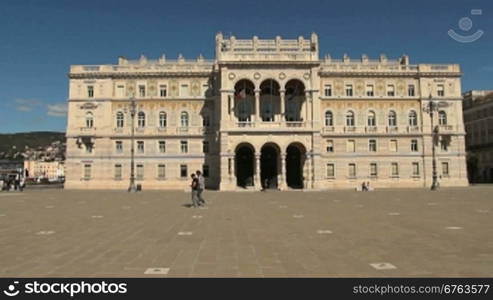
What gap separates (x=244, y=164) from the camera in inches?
2459

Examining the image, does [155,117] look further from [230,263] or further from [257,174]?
[230,263]

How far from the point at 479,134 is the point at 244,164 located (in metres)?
50.5

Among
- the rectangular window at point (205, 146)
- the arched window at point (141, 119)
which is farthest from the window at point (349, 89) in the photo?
the arched window at point (141, 119)

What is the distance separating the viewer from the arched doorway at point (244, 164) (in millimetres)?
61875

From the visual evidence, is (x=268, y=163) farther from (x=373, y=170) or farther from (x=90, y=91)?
(x=90, y=91)

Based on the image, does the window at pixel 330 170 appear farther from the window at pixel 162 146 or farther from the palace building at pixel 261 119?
the window at pixel 162 146

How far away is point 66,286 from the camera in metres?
6.86

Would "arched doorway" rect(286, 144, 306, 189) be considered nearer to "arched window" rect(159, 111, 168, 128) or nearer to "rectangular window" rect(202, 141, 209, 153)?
"rectangular window" rect(202, 141, 209, 153)

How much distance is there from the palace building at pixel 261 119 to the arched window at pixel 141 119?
158 mm

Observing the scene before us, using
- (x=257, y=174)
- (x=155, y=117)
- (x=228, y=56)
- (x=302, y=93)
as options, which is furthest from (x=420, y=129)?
(x=155, y=117)

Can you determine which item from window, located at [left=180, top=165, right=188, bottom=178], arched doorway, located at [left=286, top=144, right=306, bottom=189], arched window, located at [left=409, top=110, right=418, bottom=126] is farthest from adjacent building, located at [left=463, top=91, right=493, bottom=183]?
window, located at [left=180, top=165, right=188, bottom=178]

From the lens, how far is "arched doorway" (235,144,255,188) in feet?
203

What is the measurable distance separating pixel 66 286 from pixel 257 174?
49.3m

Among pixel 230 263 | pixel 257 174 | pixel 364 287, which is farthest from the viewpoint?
pixel 257 174
